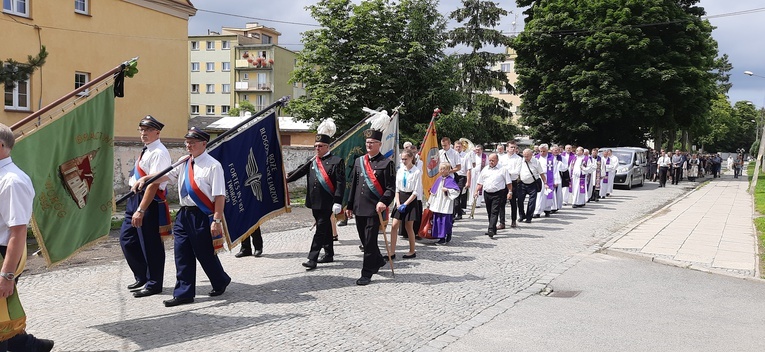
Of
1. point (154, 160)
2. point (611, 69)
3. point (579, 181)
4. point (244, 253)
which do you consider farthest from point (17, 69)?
point (611, 69)

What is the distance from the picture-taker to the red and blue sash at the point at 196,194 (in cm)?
652

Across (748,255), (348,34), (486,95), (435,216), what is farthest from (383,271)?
(486,95)

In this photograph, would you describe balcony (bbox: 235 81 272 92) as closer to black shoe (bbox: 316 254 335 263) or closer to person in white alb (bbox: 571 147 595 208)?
person in white alb (bbox: 571 147 595 208)

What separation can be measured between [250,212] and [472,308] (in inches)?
119

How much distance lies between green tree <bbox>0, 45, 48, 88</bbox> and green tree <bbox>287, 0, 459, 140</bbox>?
18.0 meters

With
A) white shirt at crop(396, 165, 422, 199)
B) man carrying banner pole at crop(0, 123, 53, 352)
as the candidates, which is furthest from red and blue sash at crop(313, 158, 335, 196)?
man carrying banner pole at crop(0, 123, 53, 352)

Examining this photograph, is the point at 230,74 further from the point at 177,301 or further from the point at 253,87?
the point at 177,301

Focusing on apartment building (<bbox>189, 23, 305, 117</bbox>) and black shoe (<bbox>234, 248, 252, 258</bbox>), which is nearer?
black shoe (<bbox>234, 248, 252, 258</bbox>)

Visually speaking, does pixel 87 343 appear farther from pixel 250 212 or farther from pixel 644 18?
pixel 644 18

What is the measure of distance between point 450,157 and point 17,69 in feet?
28.5

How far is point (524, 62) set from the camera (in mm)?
39094

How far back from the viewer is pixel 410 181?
9344 millimetres

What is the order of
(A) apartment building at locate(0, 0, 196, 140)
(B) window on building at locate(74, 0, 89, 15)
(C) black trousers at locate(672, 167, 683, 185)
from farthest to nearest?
1. (C) black trousers at locate(672, 167, 683, 185)
2. (B) window on building at locate(74, 0, 89, 15)
3. (A) apartment building at locate(0, 0, 196, 140)

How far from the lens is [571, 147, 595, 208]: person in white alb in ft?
62.2
